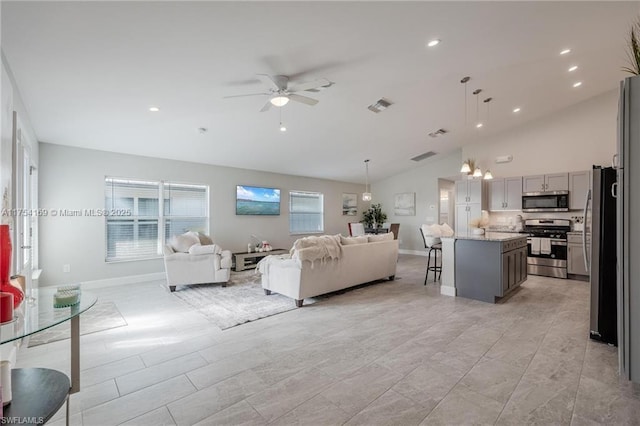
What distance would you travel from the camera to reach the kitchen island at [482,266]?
4.20 m

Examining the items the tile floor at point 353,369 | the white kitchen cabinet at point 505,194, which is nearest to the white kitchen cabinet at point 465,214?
the white kitchen cabinet at point 505,194

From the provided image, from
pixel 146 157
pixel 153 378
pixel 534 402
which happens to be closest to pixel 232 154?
pixel 146 157

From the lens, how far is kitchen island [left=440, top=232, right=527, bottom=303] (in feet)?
13.8

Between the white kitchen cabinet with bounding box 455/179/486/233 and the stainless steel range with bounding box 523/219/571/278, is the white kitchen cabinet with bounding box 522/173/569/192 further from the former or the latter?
the white kitchen cabinet with bounding box 455/179/486/233

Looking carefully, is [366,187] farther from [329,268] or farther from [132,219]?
[132,219]

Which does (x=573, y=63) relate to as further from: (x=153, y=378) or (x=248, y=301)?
(x=153, y=378)

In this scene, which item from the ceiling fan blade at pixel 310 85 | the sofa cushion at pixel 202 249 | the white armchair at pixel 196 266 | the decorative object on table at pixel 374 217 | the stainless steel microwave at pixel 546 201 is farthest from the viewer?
the decorative object on table at pixel 374 217

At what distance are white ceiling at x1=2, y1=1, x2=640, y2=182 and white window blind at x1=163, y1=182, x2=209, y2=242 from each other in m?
0.79

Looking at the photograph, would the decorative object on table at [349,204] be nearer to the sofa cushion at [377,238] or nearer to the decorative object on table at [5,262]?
the sofa cushion at [377,238]

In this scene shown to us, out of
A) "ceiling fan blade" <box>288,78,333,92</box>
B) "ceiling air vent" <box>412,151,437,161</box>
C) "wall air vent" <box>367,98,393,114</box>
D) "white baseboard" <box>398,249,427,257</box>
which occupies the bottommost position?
"white baseboard" <box>398,249,427,257</box>

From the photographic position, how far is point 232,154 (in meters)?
6.32

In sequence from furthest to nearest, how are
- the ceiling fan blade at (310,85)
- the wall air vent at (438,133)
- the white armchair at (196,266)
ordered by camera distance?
1. the wall air vent at (438,133)
2. the white armchair at (196,266)
3. the ceiling fan blade at (310,85)

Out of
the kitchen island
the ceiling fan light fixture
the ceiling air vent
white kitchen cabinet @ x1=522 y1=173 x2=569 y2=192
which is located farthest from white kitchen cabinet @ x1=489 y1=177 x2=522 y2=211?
the ceiling fan light fixture

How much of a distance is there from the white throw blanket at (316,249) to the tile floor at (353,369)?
751 mm
